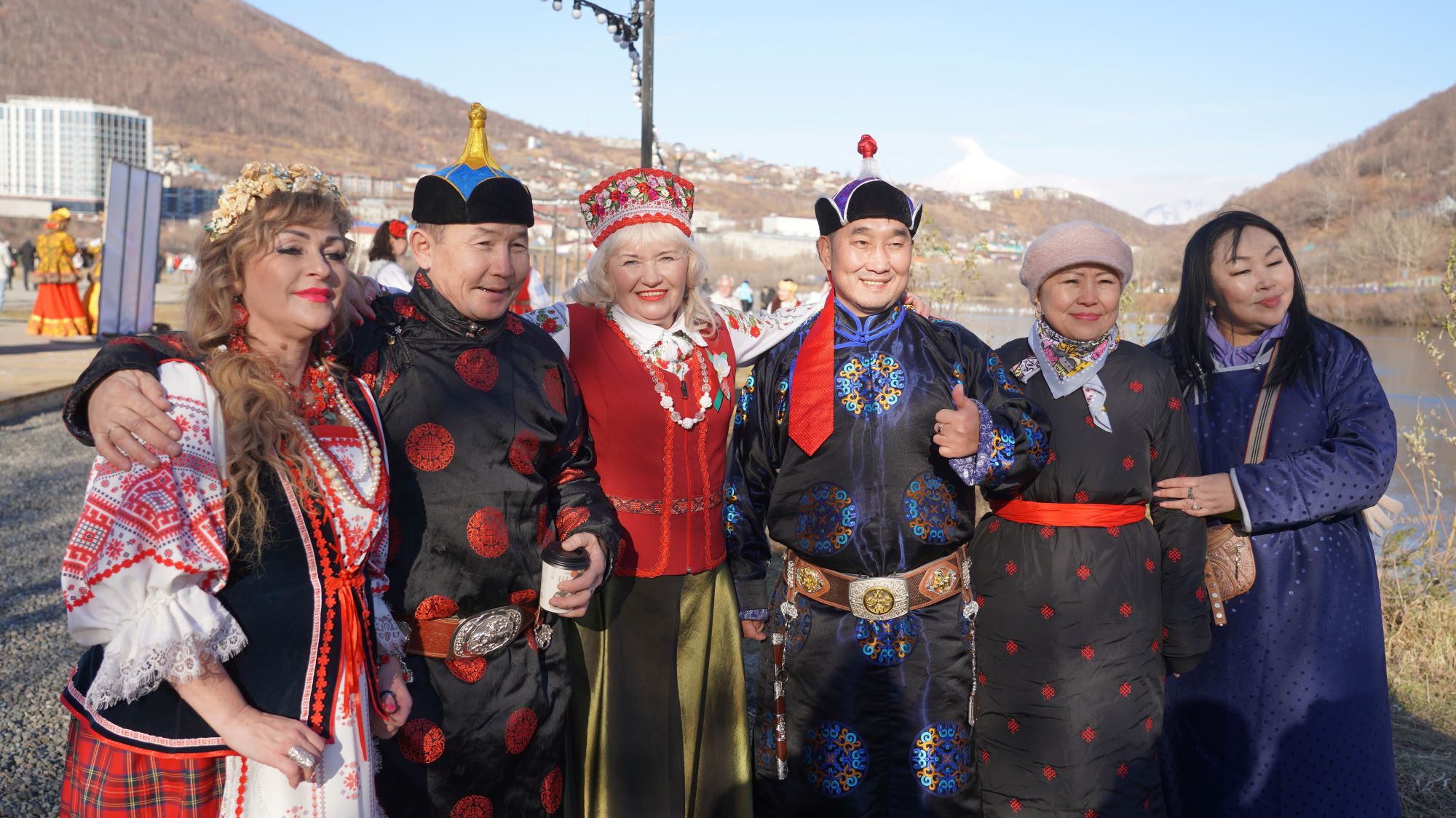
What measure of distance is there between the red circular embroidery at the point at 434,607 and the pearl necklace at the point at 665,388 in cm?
84

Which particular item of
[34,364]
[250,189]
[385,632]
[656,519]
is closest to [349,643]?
[385,632]

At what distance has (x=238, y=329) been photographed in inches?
70.2

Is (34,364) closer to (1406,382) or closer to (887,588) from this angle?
(887,588)

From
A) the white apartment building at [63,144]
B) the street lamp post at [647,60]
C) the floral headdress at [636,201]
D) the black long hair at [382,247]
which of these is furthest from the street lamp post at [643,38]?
the white apartment building at [63,144]

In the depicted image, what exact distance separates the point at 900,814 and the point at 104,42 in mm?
189453

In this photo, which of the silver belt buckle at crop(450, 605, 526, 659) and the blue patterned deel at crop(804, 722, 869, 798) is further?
the blue patterned deel at crop(804, 722, 869, 798)

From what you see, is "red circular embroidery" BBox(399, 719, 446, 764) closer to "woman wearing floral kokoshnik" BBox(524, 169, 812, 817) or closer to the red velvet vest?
"woman wearing floral kokoshnik" BBox(524, 169, 812, 817)

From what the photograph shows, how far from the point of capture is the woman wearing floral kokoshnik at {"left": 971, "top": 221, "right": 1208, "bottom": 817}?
267 centimetres

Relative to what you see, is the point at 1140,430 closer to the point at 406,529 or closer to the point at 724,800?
the point at 724,800

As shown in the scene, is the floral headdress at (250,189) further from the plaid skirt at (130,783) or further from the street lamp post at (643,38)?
the street lamp post at (643,38)

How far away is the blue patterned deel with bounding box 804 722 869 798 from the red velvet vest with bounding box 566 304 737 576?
550 mm

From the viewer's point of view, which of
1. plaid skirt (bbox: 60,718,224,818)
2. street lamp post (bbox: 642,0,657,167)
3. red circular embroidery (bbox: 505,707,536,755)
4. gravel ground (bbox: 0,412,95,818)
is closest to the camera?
plaid skirt (bbox: 60,718,224,818)

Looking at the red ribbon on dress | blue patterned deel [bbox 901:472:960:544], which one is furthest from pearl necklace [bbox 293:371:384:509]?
blue patterned deel [bbox 901:472:960:544]

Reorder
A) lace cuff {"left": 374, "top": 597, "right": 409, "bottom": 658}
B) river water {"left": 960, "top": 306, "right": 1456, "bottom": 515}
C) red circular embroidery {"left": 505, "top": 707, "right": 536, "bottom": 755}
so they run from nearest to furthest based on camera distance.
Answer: lace cuff {"left": 374, "top": 597, "right": 409, "bottom": 658} < red circular embroidery {"left": 505, "top": 707, "right": 536, "bottom": 755} < river water {"left": 960, "top": 306, "right": 1456, "bottom": 515}
